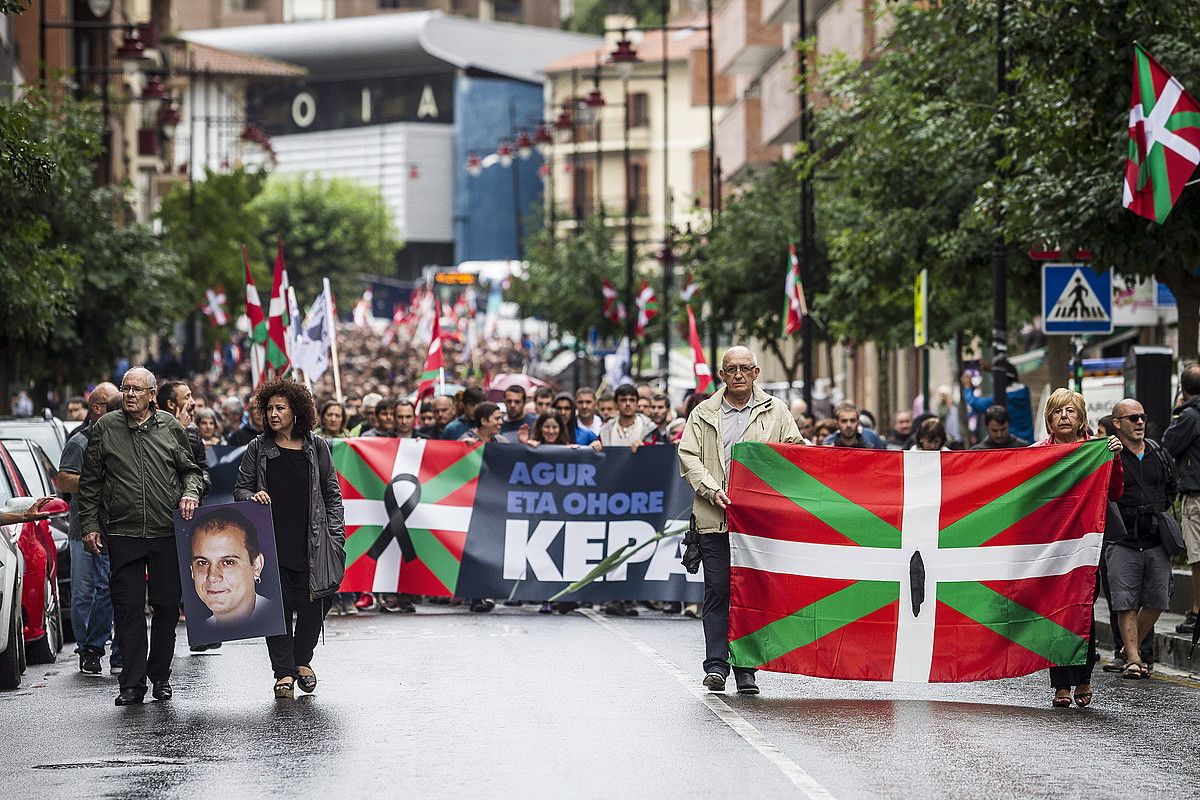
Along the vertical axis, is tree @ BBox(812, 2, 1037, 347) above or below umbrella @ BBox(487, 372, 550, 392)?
above

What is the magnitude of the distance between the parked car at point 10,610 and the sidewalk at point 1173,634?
7333mm

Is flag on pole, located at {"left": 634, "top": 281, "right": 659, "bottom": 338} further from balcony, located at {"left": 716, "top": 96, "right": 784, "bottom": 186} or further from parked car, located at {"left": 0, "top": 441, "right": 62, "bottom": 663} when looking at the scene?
parked car, located at {"left": 0, "top": 441, "right": 62, "bottom": 663}

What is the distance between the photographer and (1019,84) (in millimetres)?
23922

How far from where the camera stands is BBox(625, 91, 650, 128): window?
11438cm

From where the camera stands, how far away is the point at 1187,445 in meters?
15.6

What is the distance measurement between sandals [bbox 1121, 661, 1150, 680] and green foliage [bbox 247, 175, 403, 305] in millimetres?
96680

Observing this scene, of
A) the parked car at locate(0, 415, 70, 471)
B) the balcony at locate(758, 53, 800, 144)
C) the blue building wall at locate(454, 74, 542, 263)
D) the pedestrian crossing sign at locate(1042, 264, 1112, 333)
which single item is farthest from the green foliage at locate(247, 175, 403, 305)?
the parked car at locate(0, 415, 70, 471)

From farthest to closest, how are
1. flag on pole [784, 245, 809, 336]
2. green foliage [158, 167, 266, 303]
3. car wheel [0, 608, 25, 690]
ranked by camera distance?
1. green foliage [158, 167, 266, 303]
2. flag on pole [784, 245, 809, 336]
3. car wheel [0, 608, 25, 690]

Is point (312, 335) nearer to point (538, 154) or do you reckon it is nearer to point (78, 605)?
point (78, 605)

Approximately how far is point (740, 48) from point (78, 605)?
157 feet

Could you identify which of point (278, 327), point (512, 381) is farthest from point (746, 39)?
point (278, 327)

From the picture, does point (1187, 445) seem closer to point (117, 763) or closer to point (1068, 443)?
point (1068, 443)

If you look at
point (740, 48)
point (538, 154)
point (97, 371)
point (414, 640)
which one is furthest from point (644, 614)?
point (538, 154)

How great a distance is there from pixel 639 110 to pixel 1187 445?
100m
